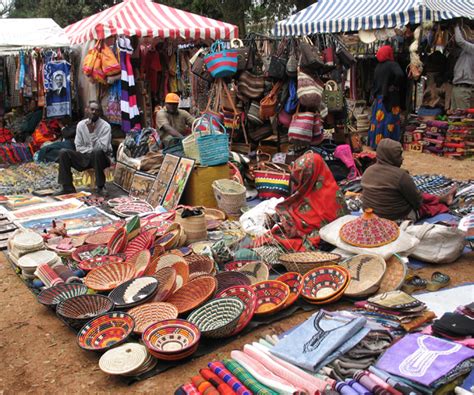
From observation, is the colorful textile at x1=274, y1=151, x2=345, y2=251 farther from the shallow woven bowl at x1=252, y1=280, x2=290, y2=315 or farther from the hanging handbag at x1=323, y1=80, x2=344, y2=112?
the hanging handbag at x1=323, y1=80, x2=344, y2=112

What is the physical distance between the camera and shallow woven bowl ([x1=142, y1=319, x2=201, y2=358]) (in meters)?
2.87

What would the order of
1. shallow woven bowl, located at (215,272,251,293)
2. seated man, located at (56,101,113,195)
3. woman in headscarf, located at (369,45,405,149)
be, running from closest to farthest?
shallow woven bowl, located at (215,272,251,293) < seated man, located at (56,101,113,195) < woman in headscarf, located at (369,45,405,149)

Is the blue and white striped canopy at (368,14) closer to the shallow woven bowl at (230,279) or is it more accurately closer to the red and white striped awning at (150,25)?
the red and white striped awning at (150,25)

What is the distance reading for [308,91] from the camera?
239 inches

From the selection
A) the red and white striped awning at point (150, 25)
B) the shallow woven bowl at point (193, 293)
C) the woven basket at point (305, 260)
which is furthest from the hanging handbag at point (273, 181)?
the red and white striped awning at point (150, 25)

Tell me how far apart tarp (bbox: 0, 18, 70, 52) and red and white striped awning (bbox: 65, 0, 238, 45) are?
0.26 metres

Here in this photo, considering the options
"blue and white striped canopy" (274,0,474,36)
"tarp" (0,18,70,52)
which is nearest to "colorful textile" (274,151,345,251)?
"blue and white striped canopy" (274,0,474,36)

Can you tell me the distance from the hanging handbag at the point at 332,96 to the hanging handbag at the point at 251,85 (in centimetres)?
84

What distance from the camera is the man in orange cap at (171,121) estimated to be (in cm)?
695

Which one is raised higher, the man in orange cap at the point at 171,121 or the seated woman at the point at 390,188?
the man in orange cap at the point at 171,121

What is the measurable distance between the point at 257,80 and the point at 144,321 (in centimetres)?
428

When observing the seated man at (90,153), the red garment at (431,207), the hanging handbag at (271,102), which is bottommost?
the red garment at (431,207)

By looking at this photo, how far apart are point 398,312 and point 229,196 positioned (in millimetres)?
2758

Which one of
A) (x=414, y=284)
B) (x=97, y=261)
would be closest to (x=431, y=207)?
(x=414, y=284)
